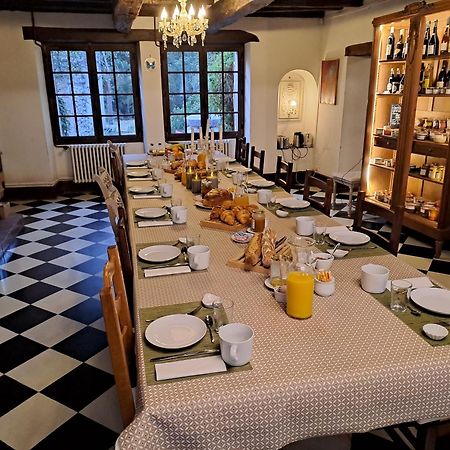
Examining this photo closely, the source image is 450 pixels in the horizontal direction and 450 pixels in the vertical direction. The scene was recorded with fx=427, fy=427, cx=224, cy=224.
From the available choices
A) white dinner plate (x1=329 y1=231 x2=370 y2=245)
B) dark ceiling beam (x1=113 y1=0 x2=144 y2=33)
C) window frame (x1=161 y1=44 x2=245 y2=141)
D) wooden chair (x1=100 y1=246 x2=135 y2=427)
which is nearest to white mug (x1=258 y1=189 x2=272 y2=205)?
white dinner plate (x1=329 y1=231 x2=370 y2=245)

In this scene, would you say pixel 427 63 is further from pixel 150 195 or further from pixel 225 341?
pixel 225 341

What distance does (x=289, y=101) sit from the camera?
6.78 metres

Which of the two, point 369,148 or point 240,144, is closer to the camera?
point 369,148

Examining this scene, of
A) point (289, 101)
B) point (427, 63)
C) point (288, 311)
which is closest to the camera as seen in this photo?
point (288, 311)

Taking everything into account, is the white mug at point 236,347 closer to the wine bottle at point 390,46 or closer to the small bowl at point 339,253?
the small bowl at point 339,253

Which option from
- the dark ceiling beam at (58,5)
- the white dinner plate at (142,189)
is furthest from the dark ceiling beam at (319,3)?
the white dinner plate at (142,189)

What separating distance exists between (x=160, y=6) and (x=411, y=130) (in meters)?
3.20

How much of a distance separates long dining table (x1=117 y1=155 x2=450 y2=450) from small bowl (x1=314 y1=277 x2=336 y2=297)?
0.11 m

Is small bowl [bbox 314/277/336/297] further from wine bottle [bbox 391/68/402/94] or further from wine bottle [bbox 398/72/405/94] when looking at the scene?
wine bottle [bbox 391/68/402/94]

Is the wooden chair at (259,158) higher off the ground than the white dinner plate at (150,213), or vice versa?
the wooden chair at (259,158)

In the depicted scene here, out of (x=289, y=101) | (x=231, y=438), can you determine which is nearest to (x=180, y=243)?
(x=231, y=438)

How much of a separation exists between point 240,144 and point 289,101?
213 centimetres

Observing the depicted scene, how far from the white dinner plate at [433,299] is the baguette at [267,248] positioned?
58cm

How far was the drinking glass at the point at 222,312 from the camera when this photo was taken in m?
1.43
